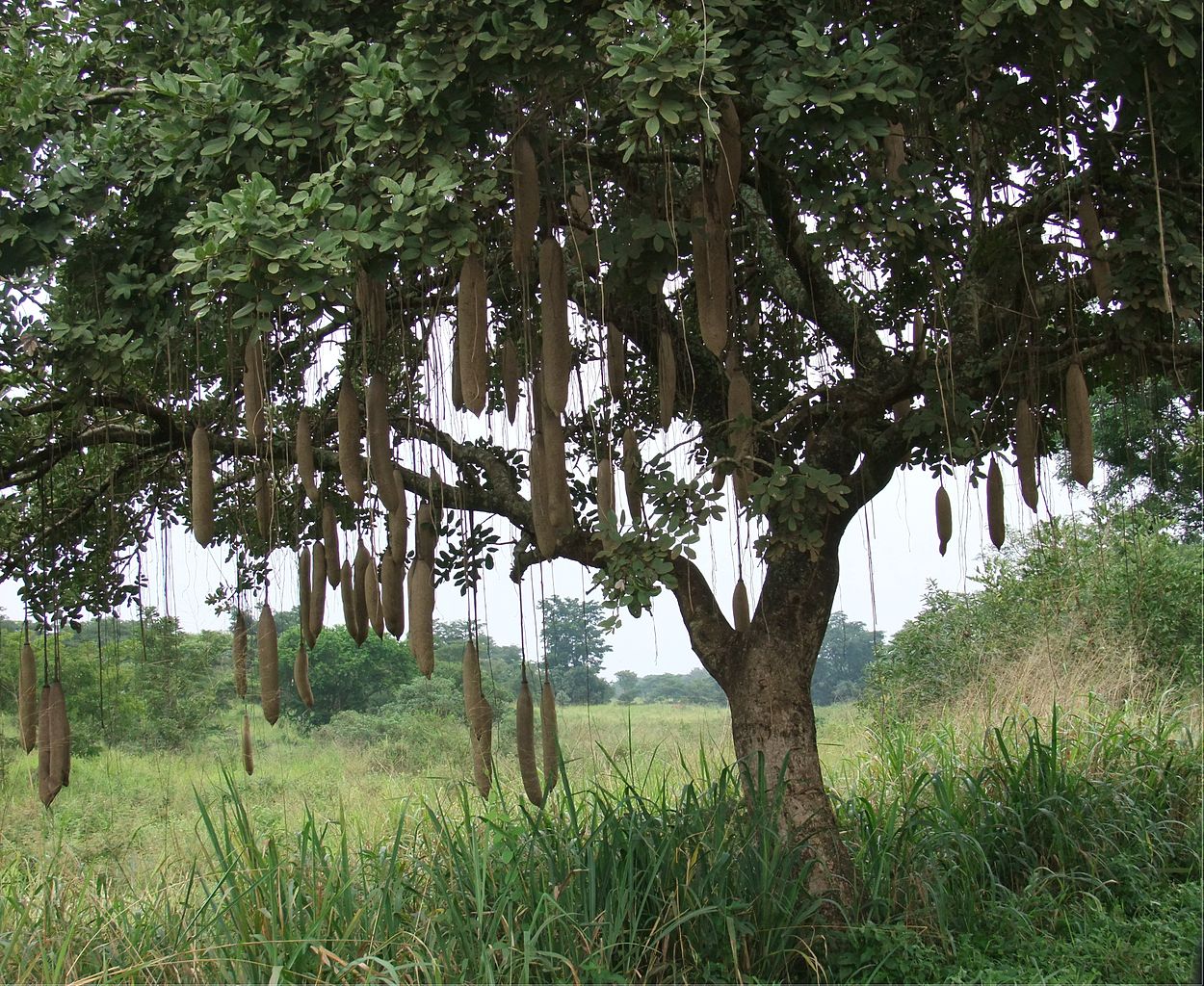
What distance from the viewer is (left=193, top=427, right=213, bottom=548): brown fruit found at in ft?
8.83

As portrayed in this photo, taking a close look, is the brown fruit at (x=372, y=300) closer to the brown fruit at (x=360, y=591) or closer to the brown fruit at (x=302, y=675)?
the brown fruit at (x=360, y=591)

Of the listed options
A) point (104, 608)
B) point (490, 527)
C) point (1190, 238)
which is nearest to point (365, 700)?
point (104, 608)

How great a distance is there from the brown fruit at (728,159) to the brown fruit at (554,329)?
19.7 inches

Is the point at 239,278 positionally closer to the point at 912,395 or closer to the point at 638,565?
the point at 638,565

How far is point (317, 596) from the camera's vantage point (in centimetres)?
312

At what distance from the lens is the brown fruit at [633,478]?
3355 mm

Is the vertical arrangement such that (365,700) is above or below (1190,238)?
below

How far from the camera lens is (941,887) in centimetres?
420

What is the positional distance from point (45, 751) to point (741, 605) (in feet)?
7.57

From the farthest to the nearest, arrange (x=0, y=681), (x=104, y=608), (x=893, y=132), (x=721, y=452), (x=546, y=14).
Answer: (x=0, y=681), (x=104, y=608), (x=721, y=452), (x=893, y=132), (x=546, y=14)

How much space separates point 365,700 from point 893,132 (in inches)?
515

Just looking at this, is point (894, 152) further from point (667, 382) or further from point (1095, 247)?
point (667, 382)

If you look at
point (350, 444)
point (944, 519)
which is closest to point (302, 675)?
point (350, 444)

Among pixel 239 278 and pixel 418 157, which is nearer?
pixel 239 278
